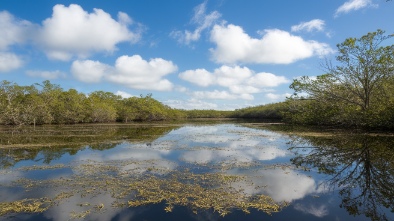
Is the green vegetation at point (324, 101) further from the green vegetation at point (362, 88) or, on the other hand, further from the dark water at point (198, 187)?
the dark water at point (198, 187)

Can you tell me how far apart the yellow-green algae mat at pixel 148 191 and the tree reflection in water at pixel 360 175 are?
8.92 feet

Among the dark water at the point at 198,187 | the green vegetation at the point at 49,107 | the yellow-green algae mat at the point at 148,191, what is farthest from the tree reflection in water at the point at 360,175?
the green vegetation at the point at 49,107

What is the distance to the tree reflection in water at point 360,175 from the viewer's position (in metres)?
8.41

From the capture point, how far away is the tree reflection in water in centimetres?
841

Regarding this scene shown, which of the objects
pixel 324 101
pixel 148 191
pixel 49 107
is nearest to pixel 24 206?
pixel 148 191

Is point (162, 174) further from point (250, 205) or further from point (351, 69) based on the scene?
point (351, 69)

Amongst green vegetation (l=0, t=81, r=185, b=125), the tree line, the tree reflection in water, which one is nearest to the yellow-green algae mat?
the tree reflection in water

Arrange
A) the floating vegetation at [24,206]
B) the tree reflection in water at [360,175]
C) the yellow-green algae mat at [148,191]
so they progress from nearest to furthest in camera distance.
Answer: the floating vegetation at [24,206] < the yellow-green algae mat at [148,191] < the tree reflection in water at [360,175]

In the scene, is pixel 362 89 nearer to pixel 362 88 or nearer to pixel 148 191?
pixel 362 88

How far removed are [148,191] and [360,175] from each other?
33.1 feet

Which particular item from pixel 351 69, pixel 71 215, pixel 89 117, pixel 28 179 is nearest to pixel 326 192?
pixel 71 215

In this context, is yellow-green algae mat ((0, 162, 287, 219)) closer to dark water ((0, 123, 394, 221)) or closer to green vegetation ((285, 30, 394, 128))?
dark water ((0, 123, 394, 221))

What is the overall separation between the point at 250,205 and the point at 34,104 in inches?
2573

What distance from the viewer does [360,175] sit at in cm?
1208
